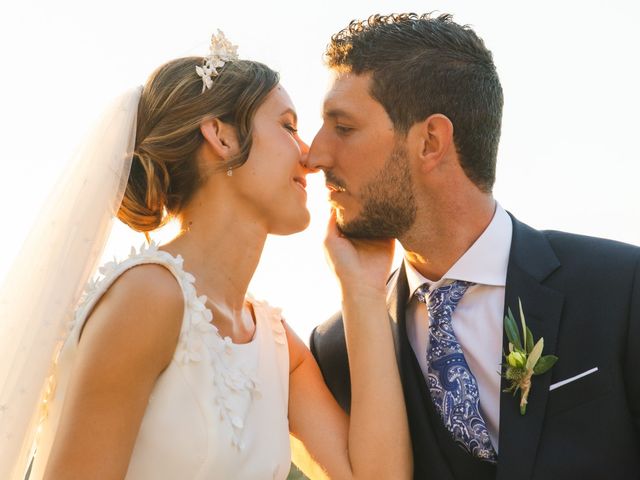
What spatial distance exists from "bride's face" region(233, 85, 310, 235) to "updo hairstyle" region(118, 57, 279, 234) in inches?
2.2

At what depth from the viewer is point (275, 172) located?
4.49 metres

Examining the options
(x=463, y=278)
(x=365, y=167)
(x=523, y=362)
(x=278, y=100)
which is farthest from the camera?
(x=365, y=167)

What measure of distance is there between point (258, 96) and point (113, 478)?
1964mm

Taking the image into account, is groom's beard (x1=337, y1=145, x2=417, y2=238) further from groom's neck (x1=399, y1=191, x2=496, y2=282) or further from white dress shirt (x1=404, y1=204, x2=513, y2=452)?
white dress shirt (x1=404, y1=204, x2=513, y2=452)

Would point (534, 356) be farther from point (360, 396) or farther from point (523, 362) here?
point (360, 396)

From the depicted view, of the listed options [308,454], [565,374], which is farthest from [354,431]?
[565,374]

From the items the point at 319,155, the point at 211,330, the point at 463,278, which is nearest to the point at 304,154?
the point at 319,155

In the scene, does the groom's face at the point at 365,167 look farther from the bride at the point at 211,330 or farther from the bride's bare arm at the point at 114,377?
the bride's bare arm at the point at 114,377

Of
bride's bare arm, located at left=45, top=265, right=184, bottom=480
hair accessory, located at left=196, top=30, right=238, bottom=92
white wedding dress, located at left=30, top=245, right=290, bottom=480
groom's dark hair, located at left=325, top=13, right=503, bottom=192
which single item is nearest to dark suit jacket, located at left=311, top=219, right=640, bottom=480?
groom's dark hair, located at left=325, top=13, right=503, bottom=192

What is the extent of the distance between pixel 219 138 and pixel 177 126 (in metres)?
0.21

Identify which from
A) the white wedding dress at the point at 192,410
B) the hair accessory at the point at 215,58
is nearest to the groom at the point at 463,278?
the hair accessory at the point at 215,58

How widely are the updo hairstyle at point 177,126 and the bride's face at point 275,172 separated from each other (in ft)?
0.18

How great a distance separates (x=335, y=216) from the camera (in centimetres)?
519

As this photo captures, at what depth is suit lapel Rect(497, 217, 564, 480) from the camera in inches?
165
